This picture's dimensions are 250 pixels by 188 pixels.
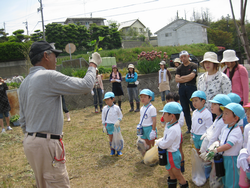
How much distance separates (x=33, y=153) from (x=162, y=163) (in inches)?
66.9

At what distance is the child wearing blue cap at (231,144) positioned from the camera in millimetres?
2547

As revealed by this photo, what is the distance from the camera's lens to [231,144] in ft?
8.29

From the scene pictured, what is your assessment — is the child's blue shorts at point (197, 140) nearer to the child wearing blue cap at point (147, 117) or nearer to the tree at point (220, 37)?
the child wearing blue cap at point (147, 117)

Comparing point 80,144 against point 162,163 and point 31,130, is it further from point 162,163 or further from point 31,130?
point 31,130

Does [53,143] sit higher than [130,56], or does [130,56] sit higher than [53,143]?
[130,56]

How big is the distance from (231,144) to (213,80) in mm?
1634

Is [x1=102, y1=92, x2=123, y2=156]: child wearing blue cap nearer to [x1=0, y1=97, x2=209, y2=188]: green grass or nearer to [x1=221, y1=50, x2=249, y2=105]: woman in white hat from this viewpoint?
[x1=0, y1=97, x2=209, y2=188]: green grass

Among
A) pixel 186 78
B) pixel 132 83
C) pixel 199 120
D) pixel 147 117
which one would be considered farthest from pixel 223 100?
pixel 132 83

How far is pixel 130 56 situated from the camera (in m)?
26.2

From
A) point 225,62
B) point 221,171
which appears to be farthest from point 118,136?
point 225,62

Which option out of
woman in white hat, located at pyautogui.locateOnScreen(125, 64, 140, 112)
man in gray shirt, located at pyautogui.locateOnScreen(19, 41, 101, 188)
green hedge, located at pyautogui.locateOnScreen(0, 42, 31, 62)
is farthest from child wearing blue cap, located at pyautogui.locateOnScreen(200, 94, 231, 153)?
green hedge, located at pyautogui.locateOnScreen(0, 42, 31, 62)

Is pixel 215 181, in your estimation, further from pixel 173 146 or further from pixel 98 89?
pixel 98 89

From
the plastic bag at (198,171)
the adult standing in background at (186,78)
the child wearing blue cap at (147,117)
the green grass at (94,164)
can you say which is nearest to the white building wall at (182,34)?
the adult standing in background at (186,78)

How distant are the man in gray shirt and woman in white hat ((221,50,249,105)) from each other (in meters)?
2.96
